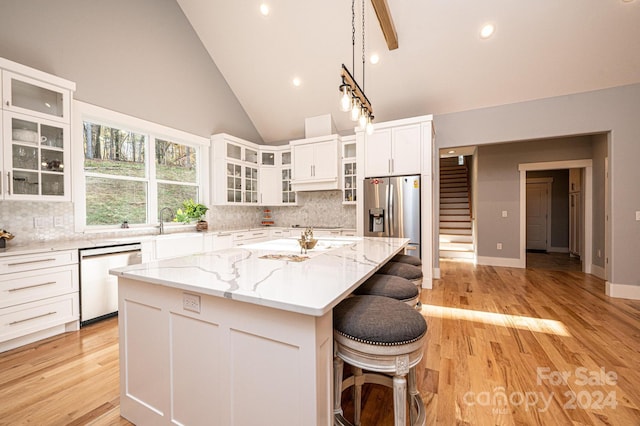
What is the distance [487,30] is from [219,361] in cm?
431

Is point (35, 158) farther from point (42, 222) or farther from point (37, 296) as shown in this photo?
point (37, 296)

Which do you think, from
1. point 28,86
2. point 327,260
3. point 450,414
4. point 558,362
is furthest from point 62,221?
point 558,362

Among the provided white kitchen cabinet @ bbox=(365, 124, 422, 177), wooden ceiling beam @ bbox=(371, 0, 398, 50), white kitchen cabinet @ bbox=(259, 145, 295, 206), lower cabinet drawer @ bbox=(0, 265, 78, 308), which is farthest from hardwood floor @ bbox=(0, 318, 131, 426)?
wooden ceiling beam @ bbox=(371, 0, 398, 50)

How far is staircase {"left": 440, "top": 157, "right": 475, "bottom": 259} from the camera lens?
643 cm

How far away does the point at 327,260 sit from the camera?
1.68m

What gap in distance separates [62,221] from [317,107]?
12.9 feet

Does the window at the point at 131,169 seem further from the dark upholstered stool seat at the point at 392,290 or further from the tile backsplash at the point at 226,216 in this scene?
the dark upholstered stool seat at the point at 392,290

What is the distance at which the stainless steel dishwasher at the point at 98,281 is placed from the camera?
2.64 meters

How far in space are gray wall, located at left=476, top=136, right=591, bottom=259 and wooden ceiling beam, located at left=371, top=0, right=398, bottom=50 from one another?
328 cm

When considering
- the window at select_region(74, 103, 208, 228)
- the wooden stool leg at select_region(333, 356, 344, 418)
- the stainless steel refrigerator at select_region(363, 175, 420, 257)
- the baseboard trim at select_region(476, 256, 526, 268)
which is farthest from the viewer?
the baseboard trim at select_region(476, 256, 526, 268)

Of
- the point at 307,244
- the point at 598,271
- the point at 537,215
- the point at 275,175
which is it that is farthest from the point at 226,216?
the point at 537,215

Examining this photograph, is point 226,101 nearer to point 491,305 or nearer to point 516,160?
point 491,305

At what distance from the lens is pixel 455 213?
7230 millimetres

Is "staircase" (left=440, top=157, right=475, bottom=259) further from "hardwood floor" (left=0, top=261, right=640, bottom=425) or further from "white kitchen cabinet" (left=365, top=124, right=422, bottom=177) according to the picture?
"white kitchen cabinet" (left=365, top=124, right=422, bottom=177)
